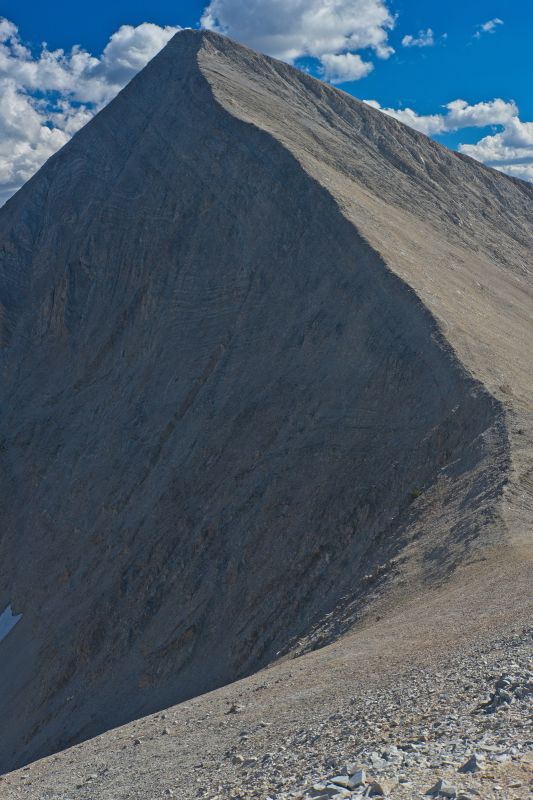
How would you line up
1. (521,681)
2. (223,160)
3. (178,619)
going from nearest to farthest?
(521,681)
(178,619)
(223,160)

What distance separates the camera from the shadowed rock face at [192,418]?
25.6 m

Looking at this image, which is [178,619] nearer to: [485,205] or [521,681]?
[521,681]

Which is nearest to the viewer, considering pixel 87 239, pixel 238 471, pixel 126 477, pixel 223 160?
pixel 238 471

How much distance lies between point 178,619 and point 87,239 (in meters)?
26.6

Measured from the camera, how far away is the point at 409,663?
14.1 m

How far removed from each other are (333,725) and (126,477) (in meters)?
25.6

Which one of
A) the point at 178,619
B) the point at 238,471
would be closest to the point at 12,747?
the point at 178,619

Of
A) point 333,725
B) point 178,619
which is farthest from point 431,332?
point 333,725

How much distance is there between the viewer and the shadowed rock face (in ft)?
84.1

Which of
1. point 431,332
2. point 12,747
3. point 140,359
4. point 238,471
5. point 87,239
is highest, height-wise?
point 87,239

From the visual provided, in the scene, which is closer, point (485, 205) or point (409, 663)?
point (409, 663)

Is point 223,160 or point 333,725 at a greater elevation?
point 223,160

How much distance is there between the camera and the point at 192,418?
118ft

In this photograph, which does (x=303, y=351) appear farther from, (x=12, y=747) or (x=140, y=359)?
(x=12, y=747)
